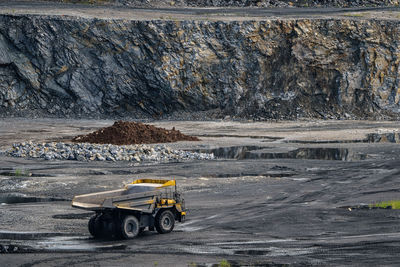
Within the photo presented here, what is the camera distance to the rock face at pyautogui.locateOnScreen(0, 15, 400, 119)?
165 feet

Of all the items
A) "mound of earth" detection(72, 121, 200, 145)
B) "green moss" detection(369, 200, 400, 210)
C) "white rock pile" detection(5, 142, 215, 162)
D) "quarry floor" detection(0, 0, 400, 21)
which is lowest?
"green moss" detection(369, 200, 400, 210)

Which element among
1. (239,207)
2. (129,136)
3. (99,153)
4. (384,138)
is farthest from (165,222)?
(384,138)

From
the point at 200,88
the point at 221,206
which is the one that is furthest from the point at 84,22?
the point at 221,206

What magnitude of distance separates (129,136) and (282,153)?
8.51 m

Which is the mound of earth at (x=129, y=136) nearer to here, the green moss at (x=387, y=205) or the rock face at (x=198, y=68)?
the rock face at (x=198, y=68)

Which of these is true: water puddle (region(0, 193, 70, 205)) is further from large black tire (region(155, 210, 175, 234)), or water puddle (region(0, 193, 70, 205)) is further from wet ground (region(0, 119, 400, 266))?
large black tire (region(155, 210, 175, 234))

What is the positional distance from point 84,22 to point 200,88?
1065 cm

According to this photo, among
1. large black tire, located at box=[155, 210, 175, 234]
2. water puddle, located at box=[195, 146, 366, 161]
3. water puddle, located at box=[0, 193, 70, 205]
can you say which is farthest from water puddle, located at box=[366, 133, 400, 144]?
large black tire, located at box=[155, 210, 175, 234]

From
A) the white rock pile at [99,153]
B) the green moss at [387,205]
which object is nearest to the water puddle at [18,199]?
the white rock pile at [99,153]

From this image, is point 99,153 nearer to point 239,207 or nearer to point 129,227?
point 239,207

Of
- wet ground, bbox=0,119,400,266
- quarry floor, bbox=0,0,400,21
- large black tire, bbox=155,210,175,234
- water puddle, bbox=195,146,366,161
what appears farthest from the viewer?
quarry floor, bbox=0,0,400,21

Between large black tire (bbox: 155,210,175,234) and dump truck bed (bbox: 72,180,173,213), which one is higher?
dump truck bed (bbox: 72,180,173,213)

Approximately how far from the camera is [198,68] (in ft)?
169

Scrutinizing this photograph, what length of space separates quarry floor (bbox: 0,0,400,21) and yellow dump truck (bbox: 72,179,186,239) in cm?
3868
